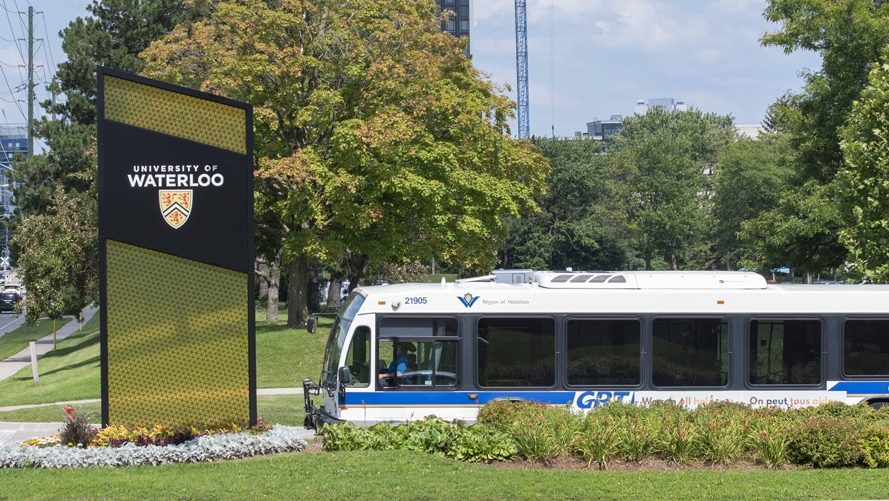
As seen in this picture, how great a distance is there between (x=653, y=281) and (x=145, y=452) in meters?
8.30

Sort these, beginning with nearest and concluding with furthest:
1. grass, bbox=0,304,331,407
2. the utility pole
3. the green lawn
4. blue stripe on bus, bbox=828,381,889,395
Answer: blue stripe on bus, bbox=828,381,889,395 < the green lawn < grass, bbox=0,304,331,407 < the utility pole

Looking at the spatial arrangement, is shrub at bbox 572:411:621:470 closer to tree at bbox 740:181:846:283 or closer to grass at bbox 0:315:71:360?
tree at bbox 740:181:846:283

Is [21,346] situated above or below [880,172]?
below

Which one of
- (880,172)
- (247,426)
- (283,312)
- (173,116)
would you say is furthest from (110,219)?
(283,312)

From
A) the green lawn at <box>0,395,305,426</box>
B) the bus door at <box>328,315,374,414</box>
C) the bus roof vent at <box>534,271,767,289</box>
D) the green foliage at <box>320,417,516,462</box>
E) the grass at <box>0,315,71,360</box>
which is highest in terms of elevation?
the bus roof vent at <box>534,271,767,289</box>

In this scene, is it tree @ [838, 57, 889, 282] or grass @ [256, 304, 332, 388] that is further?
grass @ [256, 304, 332, 388]

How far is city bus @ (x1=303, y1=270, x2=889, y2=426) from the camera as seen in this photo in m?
16.2

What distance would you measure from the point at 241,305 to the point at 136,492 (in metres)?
3.62

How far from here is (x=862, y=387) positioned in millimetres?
16734

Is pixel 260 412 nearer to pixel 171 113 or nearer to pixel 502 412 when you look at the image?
pixel 502 412

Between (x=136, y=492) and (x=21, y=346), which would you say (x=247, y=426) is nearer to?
(x=136, y=492)

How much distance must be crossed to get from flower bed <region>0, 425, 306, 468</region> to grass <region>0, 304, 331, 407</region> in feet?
46.5

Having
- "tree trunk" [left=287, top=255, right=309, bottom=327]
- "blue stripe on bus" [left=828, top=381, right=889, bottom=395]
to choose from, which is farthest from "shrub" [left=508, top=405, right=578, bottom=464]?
"tree trunk" [left=287, top=255, right=309, bottom=327]

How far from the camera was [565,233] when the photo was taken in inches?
3541
